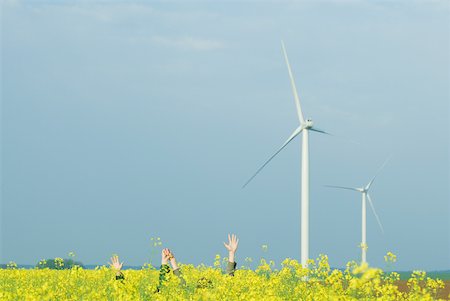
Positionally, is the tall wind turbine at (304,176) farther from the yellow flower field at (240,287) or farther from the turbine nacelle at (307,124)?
the yellow flower field at (240,287)

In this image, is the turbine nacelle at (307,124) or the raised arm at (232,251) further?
the turbine nacelle at (307,124)

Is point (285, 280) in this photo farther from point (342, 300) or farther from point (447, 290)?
point (447, 290)

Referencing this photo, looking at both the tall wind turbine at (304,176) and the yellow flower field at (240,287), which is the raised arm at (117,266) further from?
the tall wind turbine at (304,176)

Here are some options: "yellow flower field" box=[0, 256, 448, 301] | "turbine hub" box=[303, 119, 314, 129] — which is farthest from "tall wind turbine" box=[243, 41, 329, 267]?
"yellow flower field" box=[0, 256, 448, 301]

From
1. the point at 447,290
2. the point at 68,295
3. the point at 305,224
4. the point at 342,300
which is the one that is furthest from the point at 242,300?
the point at 305,224

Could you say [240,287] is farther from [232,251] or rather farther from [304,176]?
[304,176]

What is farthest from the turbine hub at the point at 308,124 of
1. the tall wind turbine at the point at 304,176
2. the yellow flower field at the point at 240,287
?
the yellow flower field at the point at 240,287

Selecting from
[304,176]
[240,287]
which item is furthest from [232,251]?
[304,176]

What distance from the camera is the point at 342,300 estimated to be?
11.3 m

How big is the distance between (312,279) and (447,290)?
11.2 meters

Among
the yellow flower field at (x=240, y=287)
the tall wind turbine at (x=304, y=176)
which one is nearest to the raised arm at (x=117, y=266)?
the yellow flower field at (x=240, y=287)

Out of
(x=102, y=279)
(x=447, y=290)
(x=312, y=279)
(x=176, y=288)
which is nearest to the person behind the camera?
(x=176, y=288)

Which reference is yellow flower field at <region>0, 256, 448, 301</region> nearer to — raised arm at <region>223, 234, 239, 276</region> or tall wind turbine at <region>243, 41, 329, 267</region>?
raised arm at <region>223, 234, 239, 276</region>

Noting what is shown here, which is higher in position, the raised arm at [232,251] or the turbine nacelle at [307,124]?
the turbine nacelle at [307,124]
